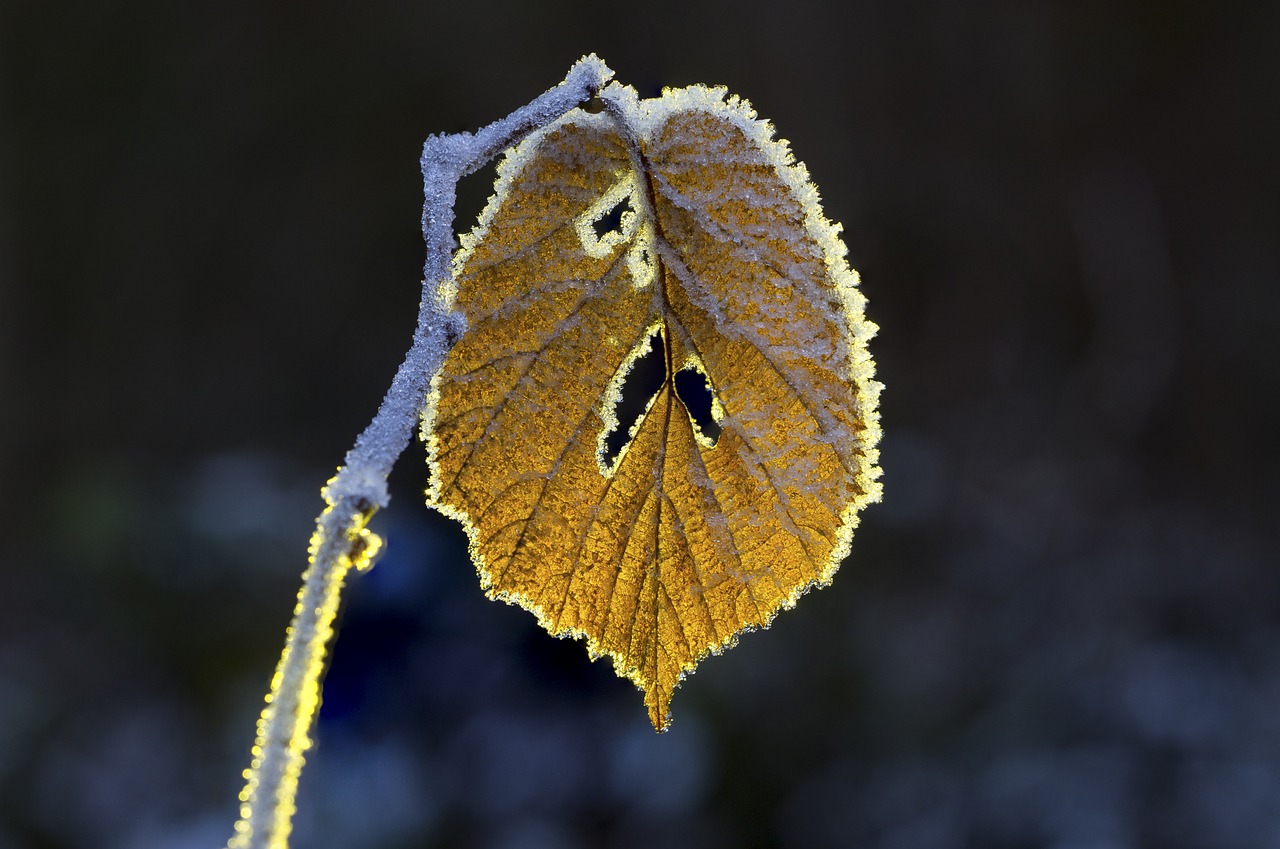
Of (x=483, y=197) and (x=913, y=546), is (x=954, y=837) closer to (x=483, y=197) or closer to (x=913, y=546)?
(x=913, y=546)

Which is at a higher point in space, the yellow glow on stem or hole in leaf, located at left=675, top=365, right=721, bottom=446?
hole in leaf, located at left=675, top=365, right=721, bottom=446

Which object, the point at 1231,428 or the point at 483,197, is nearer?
the point at 483,197

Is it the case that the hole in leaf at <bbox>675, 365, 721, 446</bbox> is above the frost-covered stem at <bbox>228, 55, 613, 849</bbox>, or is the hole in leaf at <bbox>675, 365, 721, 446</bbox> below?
above

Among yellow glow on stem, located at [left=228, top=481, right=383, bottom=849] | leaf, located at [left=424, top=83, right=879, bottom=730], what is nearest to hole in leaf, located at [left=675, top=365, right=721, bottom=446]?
leaf, located at [left=424, top=83, right=879, bottom=730]

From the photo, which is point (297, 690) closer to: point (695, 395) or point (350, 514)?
point (350, 514)

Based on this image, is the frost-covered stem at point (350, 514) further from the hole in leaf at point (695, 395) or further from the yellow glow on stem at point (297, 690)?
the hole in leaf at point (695, 395)

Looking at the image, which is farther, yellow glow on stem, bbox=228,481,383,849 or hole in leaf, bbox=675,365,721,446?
hole in leaf, bbox=675,365,721,446

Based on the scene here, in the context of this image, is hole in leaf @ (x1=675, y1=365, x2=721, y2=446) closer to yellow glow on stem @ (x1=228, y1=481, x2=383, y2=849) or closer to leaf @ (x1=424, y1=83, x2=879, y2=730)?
leaf @ (x1=424, y1=83, x2=879, y2=730)

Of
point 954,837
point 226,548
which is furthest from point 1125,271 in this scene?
point 226,548
